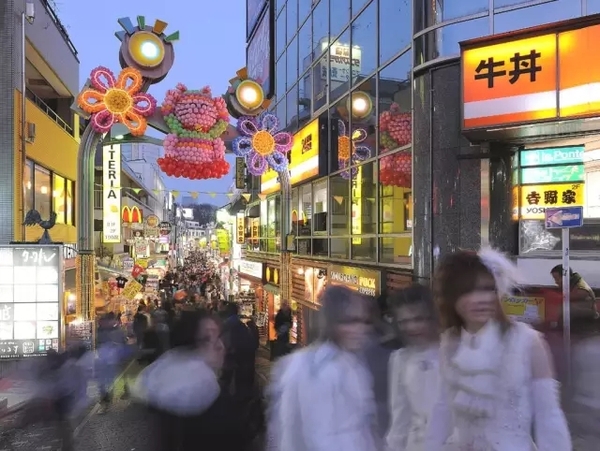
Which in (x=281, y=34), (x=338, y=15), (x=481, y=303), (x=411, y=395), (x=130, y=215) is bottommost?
(x=411, y=395)

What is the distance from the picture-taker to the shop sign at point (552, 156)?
28.6 ft

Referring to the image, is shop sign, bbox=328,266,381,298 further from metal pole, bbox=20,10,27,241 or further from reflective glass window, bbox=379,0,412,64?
metal pole, bbox=20,10,27,241

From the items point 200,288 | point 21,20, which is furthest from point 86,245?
point 200,288

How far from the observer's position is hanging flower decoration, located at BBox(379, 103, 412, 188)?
1077 centimetres

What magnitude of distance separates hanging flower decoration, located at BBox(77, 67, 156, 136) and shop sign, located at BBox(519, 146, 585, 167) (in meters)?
7.74

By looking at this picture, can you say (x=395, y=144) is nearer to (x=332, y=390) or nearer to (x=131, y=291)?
(x=332, y=390)

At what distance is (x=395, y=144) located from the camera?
37.5 feet

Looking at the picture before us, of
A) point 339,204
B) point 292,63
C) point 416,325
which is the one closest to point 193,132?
point 339,204

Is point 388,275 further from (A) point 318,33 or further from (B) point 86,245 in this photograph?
(A) point 318,33

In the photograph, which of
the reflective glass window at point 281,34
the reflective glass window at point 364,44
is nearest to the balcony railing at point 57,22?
the reflective glass window at point 281,34

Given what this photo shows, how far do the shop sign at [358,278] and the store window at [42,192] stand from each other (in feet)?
29.4

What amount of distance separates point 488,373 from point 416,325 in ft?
3.35

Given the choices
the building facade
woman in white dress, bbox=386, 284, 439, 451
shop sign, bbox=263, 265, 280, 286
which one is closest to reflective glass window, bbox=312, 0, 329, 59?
the building facade

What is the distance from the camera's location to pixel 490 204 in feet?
29.5
